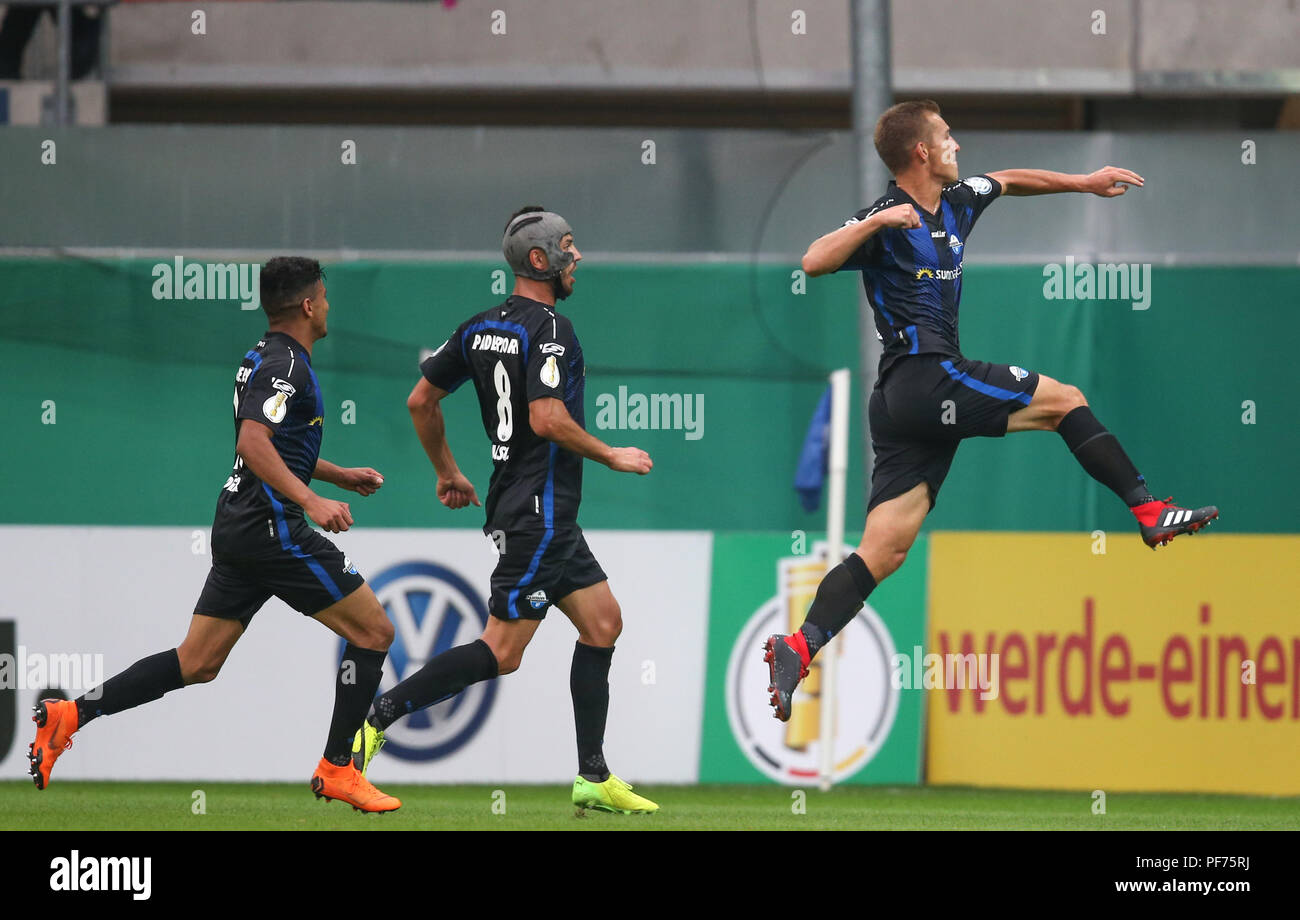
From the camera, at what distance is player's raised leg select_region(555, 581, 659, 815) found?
7105 millimetres

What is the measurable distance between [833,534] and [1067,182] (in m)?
3.36

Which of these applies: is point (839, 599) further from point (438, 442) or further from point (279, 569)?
point (279, 569)

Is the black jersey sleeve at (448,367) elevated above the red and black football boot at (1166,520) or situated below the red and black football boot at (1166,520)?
above

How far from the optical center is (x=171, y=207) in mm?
12227

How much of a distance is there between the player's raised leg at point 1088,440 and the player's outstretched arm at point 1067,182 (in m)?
0.76

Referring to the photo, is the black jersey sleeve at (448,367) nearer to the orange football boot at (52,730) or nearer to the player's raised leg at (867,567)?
the player's raised leg at (867,567)

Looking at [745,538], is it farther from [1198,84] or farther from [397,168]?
[1198,84]

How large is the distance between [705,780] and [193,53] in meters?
8.54

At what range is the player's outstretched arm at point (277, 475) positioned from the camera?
22.0 feet

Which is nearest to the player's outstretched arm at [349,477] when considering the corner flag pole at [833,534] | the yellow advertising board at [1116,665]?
the corner flag pole at [833,534]

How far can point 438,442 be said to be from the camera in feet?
24.2

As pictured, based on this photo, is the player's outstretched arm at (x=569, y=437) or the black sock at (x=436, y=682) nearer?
the player's outstretched arm at (x=569, y=437)

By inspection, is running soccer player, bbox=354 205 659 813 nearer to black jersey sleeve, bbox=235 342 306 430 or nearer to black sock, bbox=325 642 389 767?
black sock, bbox=325 642 389 767

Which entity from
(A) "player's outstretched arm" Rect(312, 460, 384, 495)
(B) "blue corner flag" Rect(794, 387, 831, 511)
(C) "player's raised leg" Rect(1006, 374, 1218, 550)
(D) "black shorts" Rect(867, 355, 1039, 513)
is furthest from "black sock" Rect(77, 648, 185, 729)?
(B) "blue corner flag" Rect(794, 387, 831, 511)
